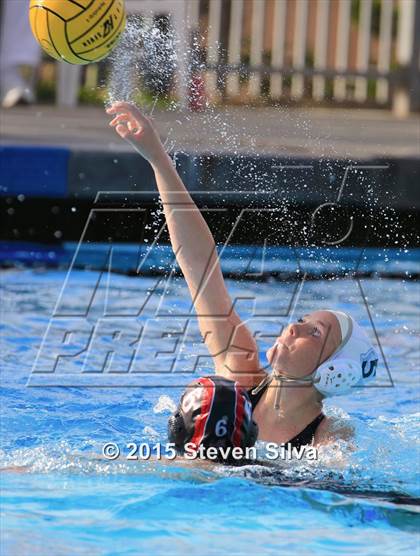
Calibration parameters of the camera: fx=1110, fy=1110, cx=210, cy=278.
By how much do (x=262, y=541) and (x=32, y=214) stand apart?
5.02m

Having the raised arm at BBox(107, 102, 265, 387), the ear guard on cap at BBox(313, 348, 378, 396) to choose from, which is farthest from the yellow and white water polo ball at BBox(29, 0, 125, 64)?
the ear guard on cap at BBox(313, 348, 378, 396)

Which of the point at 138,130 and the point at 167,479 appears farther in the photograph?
the point at 138,130

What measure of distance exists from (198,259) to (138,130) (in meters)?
0.48

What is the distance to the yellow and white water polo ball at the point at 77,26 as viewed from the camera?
4254 mm

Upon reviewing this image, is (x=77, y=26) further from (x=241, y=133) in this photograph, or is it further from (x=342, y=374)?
(x=241, y=133)

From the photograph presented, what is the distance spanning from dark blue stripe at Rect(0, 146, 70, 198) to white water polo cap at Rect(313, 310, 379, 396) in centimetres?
426

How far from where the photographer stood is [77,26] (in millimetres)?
4254

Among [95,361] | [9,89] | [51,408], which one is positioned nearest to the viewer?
[51,408]

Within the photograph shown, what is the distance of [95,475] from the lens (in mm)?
3344

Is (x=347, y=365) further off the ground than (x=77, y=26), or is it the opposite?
Result: (x=77, y=26)

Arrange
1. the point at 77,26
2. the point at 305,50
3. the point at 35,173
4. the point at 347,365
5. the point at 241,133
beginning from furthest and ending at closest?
1. the point at 305,50
2. the point at 241,133
3. the point at 35,173
4. the point at 77,26
5. the point at 347,365

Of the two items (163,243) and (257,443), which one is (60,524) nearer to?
(257,443)

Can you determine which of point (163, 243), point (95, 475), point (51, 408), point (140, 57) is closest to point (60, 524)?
point (95, 475)

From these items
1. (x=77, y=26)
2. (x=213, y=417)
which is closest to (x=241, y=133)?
(x=77, y=26)
